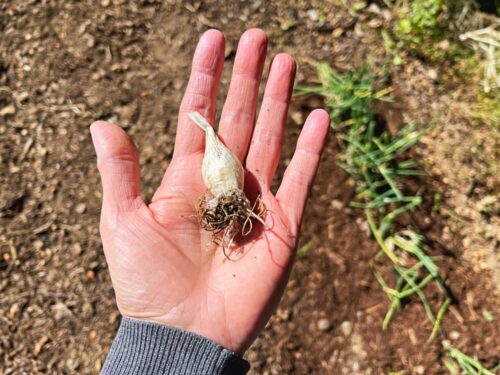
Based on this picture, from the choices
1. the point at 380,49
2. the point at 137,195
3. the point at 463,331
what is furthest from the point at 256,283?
the point at 380,49

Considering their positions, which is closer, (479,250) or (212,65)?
(212,65)

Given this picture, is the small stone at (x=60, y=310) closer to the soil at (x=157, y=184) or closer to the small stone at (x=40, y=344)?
the soil at (x=157, y=184)

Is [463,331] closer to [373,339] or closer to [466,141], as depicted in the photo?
[373,339]

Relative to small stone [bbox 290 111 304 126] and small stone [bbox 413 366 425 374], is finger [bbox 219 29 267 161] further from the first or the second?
small stone [bbox 413 366 425 374]

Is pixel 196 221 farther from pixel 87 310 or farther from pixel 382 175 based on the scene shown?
pixel 382 175

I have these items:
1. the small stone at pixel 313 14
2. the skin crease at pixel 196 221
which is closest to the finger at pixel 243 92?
the skin crease at pixel 196 221

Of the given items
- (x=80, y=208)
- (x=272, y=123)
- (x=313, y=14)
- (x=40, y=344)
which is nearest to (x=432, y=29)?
(x=313, y=14)
